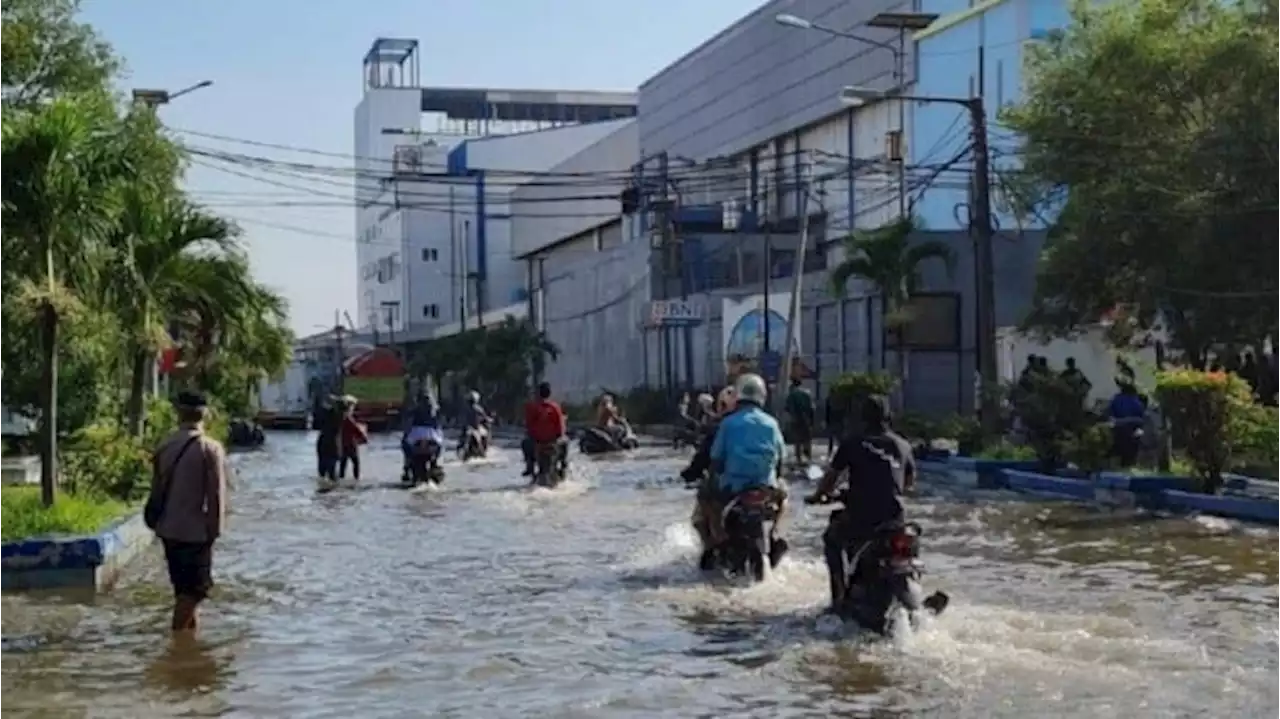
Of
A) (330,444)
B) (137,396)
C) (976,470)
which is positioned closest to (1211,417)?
(976,470)

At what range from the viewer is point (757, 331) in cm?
5606

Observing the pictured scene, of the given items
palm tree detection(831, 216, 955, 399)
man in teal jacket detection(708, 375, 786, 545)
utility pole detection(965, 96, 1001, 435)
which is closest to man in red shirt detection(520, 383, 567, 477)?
utility pole detection(965, 96, 1001, 435)

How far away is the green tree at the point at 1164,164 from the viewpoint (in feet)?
89.2

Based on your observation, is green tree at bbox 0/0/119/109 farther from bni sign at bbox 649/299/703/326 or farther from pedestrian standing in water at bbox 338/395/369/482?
bni sign at bbox 649/299/703/326

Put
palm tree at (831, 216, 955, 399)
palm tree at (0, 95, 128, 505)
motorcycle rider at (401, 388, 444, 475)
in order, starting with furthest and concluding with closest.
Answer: palm tree at (831, 216, 955, 399)
motorcycle rider at (401, 388, 444, 475)
palm tree at (0, 95, 128, 505)

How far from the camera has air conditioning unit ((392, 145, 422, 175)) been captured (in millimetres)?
122188

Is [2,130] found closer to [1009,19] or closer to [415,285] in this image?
[1009,19]

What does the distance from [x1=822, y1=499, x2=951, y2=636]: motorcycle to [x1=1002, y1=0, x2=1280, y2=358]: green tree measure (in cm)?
1685

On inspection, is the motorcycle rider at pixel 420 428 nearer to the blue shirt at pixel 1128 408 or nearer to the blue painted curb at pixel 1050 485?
the blue painted curb at pixel 1050 485

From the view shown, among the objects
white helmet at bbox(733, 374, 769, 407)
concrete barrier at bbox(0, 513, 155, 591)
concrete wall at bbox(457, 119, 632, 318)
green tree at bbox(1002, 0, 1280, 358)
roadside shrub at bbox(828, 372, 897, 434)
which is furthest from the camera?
concrete wall at bbox(457, 119, 632, 318)

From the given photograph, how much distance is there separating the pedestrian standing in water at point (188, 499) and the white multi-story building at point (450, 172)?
94644mm

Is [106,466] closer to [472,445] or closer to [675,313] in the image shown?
[472,445]

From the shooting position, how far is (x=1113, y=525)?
20750 mm

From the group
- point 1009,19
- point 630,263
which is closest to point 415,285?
point 630,263
